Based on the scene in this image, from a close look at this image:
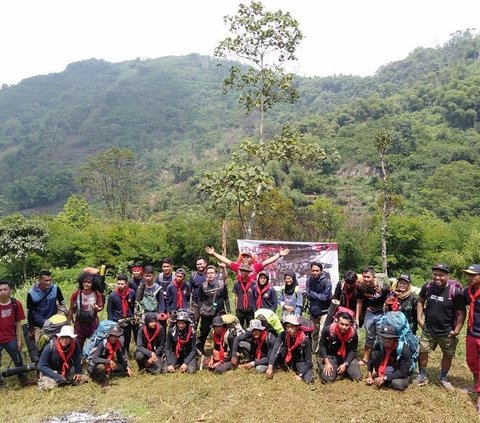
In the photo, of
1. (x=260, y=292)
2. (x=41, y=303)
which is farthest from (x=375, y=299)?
(x=41, y=303)

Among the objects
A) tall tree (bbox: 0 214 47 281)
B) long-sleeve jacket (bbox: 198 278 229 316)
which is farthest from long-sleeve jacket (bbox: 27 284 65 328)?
tall tree (bbox: 0 214 47 281)

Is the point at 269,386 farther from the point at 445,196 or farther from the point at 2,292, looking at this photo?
the point at 445,196

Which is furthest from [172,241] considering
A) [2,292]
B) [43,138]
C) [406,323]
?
[43,138]

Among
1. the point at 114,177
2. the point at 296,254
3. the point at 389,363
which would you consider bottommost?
the point at 389,363

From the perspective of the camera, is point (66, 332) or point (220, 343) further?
point (220, 343)

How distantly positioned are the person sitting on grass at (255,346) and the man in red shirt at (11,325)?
10.5 feet

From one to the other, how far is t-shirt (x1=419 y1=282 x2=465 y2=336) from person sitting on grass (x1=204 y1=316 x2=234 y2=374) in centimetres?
294

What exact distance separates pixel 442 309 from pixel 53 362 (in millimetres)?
5510

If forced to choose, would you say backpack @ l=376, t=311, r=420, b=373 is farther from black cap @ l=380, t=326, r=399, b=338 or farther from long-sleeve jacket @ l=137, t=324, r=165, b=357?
long-sleeve jacket @ l=137, t=324, r=165, b=357

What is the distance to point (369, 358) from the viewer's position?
250 inches

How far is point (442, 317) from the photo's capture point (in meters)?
5.91

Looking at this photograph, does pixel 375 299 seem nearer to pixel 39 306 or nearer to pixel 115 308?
pixel 115 308

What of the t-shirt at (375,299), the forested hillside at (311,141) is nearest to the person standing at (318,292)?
the t-shirt at (375,299)

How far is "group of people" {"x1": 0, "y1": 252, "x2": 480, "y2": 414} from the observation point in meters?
6.02
